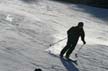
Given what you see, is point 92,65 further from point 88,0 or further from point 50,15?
point 88,0

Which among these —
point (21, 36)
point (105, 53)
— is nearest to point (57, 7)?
point (21, 36)

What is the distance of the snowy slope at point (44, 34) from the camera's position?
15.4 m

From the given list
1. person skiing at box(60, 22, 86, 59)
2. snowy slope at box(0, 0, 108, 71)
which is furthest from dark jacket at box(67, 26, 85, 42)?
snowy slope at box(0, 0, 108, 71)

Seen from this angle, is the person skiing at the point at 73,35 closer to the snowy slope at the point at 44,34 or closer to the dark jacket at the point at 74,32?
the dark jacket at the point at 74,32

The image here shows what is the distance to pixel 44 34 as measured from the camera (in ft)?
70.0

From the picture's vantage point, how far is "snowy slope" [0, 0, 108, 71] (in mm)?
15430

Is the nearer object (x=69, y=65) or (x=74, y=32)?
(x=69, y=65)

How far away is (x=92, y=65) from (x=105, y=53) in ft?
8.53

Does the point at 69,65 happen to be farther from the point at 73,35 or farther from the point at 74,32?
the point at 74,32

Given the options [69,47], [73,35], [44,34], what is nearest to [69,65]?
[69,47]

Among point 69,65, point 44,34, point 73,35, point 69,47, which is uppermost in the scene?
point 73,35

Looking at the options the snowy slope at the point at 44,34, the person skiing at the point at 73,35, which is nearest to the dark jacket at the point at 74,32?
the person skiing at the point at 73,35

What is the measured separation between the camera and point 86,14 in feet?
99.1

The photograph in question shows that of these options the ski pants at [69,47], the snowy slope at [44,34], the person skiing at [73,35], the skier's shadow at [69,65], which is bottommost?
the snowy slope at [44,34]
